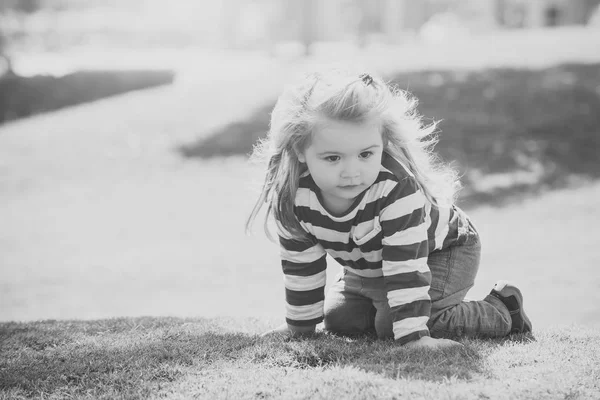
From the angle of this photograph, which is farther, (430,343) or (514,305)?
(514,305)

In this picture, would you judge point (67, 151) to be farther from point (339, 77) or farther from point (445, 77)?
point (339, 77)

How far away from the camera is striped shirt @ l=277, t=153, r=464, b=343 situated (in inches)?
117

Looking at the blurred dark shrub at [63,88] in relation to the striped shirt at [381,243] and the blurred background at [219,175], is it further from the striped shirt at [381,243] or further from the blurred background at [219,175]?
the striped shirt at [381,243]

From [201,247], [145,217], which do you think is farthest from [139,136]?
[201,247]

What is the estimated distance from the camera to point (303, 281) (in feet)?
10.8

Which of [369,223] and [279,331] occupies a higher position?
[369,223]

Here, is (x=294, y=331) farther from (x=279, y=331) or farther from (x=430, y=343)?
(x=430, y=343)

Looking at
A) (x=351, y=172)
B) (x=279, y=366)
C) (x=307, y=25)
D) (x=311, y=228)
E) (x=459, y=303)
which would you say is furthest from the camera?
(x=307, y=25)

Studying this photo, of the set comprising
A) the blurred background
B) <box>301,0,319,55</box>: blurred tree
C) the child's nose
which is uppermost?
<box>301,0,319,55</box>: blurred tree

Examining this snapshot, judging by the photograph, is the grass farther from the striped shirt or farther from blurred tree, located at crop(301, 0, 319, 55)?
blurred tree, located at crop(301, 0, 319, 55)

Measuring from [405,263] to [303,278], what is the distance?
565mm

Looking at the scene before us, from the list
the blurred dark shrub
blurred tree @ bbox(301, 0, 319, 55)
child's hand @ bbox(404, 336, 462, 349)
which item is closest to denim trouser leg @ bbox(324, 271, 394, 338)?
child's hand @ bbox(404, 336, 462, 349)

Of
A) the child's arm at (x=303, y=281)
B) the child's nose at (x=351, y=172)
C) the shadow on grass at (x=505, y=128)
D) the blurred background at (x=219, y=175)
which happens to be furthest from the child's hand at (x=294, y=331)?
the shadow on grass at (x=505, y=128)

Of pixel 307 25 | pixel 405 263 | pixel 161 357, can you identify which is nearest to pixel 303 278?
pixel 405 263
